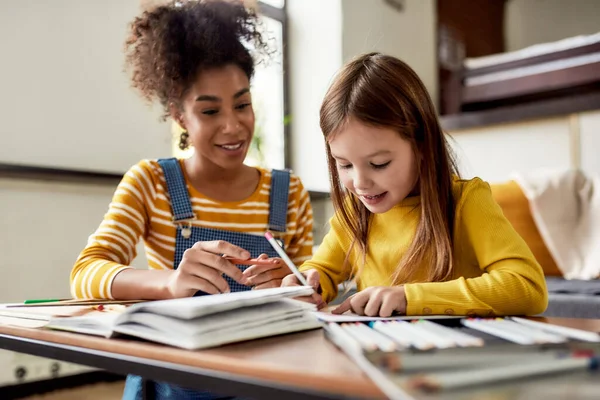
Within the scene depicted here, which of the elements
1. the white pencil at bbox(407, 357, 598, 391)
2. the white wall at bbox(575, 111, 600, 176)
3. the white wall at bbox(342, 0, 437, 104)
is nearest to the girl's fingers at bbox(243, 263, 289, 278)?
the white pencil at bbox(407, 357, 598, 391)

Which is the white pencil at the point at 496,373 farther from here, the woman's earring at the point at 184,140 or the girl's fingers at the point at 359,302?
the woman's earring at the point at 184,140

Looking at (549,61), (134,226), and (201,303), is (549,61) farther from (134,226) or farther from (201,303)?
(201,303)

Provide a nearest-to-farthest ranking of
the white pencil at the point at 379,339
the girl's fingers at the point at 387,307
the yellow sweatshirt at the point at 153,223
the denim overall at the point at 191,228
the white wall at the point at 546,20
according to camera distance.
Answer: the white pencil at the point at 379,339 < the girl's fingers at the point at 387,307 < the yellow sweatshirt at the point at 153,223 < the denim overall at the point at 191,228 < the white wall at the point at 546,20

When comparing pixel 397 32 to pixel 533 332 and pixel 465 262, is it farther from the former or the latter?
pixel 533 332

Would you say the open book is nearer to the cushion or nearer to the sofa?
the sofa

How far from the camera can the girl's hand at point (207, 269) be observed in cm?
78

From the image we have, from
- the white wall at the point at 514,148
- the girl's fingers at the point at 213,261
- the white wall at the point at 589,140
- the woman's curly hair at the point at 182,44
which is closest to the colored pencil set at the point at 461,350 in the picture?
the girl's fingers at the point at 213,261

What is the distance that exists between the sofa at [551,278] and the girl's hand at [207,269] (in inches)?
52.8

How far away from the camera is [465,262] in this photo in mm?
946

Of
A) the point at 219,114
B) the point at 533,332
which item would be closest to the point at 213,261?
the point at 533,332

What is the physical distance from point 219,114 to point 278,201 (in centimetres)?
25

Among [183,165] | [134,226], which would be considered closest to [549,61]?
[183,165]

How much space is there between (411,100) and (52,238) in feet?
5.28

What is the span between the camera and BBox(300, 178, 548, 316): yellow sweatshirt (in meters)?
0.73
